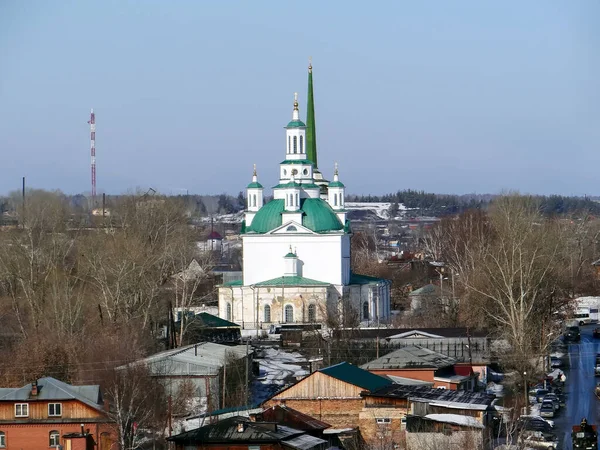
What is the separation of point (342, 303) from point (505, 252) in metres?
10.9

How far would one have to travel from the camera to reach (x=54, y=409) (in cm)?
3675

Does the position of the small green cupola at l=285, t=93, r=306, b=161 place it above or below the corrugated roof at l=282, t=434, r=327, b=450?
above

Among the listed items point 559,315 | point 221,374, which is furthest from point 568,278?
point 221,374

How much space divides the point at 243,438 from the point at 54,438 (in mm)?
5310

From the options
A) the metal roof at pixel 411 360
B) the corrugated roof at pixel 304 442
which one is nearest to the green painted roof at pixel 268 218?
the metal roof at pixel 411 360

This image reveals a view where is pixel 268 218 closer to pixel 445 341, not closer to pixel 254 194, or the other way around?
pixel 254 194

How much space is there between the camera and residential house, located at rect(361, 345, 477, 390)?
44.4m

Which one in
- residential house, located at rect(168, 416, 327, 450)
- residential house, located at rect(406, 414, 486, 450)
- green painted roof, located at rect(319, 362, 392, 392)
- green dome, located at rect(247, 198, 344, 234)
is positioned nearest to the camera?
residential house, located at rect(168, 416, 327, 450)

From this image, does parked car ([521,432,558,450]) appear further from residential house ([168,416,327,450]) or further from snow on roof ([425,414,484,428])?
residential house ([168,416,327,450])

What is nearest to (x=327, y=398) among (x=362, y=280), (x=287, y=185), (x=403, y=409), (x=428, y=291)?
(x=403, y=409)

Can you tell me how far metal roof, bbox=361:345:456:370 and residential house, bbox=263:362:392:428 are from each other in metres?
5.22

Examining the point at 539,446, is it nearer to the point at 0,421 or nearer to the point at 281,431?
the point at 281,431

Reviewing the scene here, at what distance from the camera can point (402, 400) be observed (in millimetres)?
37969

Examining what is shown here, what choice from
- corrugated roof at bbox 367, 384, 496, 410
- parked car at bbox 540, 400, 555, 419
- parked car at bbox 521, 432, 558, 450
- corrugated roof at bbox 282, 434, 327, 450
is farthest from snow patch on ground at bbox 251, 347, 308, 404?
corrugated roof at bbox 282, 434, 327, 450
